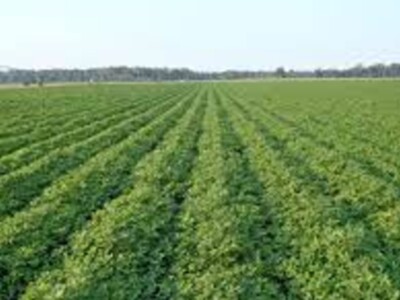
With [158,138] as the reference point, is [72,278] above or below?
above

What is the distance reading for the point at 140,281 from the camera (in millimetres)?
10227

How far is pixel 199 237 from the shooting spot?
12.5 meters

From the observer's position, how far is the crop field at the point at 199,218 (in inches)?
401

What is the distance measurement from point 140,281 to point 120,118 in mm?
30131

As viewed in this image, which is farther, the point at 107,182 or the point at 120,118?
the point at 120,118

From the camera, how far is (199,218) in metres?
13.9

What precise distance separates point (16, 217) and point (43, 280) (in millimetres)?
3936

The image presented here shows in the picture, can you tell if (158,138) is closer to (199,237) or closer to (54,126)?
(54,126)

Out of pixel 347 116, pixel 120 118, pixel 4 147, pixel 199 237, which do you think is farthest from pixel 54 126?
pixel 199 237

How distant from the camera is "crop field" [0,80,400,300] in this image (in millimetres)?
10188

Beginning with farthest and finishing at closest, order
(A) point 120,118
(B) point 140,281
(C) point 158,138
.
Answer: (A) point 120,118 < (C) point 158,138 < (B) point 140,281

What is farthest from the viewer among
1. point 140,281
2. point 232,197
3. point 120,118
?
point 120,118

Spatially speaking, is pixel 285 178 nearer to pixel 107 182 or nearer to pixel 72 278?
pixel 107 182

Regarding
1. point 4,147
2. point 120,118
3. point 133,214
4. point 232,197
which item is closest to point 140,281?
point 133,214
